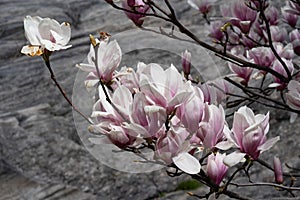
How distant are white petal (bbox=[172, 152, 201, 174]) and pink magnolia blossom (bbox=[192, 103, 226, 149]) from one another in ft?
0.11

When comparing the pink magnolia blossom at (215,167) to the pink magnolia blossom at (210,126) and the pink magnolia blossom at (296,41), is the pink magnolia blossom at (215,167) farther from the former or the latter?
the pink magnolia blossom at (296,41)

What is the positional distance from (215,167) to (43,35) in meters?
0.31

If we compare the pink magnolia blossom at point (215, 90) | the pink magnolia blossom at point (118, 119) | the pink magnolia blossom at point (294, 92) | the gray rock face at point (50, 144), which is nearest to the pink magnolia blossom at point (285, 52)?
the pink magnolia blossom at point (215, 90)

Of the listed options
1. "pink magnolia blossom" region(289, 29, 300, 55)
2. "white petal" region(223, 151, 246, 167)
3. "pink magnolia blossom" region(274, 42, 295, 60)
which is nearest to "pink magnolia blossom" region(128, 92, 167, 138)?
"white petal" region(223, 151, 246, 167)

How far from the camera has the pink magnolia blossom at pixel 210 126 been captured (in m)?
0.72

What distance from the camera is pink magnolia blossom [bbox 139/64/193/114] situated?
26.7 inches

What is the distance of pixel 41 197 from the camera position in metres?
2.04

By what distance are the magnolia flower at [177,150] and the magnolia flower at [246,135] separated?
0.19 feet

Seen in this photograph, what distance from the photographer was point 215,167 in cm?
78

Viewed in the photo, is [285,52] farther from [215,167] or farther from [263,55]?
[215,167]

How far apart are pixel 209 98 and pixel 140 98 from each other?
0.20m

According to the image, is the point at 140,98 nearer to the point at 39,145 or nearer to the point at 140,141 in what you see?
the point at 140,141

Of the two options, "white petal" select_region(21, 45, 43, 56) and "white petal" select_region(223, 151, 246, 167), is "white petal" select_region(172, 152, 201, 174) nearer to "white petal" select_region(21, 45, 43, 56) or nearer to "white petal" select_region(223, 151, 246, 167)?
"white petal" select_region(223, 151, 246, 167)

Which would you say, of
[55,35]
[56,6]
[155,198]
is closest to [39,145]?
[155,198]
